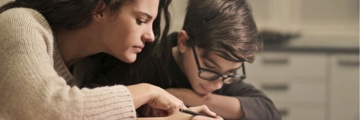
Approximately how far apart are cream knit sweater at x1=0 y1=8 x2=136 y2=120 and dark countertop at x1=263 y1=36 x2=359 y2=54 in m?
0.86

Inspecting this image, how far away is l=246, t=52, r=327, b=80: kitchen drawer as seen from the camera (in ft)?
4.78

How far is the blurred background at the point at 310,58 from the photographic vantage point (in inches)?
54.3

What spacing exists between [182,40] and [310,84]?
1.96ft

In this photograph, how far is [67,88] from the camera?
686mm

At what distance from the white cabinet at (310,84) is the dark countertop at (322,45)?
17mm

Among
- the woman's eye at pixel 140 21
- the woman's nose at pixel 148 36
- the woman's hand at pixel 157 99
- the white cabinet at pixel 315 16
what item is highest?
the woman's eye at pixel 140 21

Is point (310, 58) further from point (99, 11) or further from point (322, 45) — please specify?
point (99, 11)

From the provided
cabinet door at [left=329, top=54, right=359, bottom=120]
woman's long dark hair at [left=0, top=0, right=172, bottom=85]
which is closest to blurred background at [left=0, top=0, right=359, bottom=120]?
cabinet door at [left=329, top=54, right=359, bottom=120]

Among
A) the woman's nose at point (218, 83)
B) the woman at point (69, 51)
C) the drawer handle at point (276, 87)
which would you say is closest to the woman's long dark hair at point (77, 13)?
the woman at point (69, 51)

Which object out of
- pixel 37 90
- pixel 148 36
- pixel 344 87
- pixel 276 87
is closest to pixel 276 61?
pixel 276 87

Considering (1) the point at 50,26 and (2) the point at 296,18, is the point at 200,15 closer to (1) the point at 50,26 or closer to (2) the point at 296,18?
(1) the point at 50,26

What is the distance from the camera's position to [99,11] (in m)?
0.80

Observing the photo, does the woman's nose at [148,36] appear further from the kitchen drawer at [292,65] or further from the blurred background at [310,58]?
the kitchen drawer at [292,65]

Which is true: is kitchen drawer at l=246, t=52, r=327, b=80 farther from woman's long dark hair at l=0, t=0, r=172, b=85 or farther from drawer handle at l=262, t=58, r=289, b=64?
woman's long dark hair at l=0, t=0, r=172, b=85
